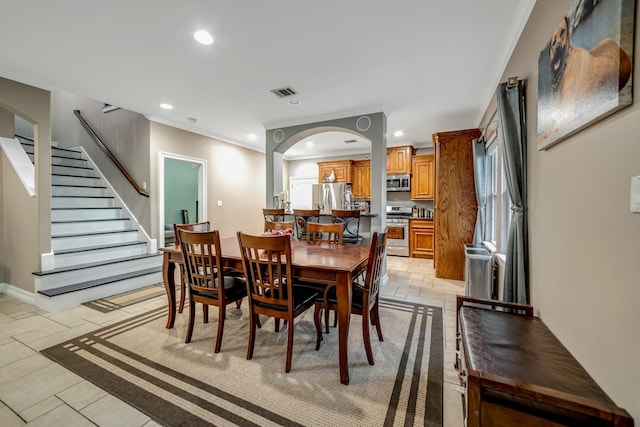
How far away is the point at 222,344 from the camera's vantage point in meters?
2.28

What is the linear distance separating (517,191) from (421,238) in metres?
4.19

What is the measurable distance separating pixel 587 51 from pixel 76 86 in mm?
4558

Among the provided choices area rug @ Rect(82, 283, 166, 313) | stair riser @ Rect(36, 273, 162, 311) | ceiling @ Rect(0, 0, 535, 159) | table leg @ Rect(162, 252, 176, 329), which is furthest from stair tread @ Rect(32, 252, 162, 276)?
ceiling @ Rect(0, 0, 535, 159)

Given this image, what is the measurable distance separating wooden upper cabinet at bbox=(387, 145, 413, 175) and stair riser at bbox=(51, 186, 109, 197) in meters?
5.65

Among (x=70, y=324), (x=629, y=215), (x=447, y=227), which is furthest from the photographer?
(x=447, y=227)

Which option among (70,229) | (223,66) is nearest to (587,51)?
(223,66)

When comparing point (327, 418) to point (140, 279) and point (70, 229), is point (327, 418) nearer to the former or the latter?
point (140, 279)

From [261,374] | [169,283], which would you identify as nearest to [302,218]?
[169,283]

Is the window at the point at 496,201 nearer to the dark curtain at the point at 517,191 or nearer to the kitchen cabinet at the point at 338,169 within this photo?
the dark curtain at the point at 517,191

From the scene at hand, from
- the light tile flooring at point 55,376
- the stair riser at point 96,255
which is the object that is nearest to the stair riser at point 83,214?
the stair riser at point 96,255

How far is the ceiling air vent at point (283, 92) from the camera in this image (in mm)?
3273

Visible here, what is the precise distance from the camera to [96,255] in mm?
Answer: 3799

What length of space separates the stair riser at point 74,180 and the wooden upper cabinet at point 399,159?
19.0ft

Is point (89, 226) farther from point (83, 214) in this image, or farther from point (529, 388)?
point (529, 388)
